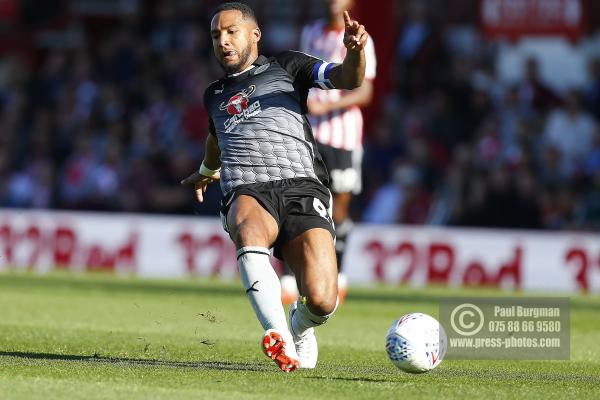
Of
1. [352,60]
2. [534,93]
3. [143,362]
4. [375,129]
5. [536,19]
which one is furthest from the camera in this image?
[375,129]

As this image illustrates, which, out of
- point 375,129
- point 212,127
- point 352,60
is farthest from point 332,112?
point 375,129

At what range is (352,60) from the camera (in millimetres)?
6516

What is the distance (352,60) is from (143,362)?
1.91 metres

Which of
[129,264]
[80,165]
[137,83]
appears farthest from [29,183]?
[129,264]

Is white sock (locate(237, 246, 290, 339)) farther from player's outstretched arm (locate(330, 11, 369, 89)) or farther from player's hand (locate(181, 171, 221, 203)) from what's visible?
player's hand (locate(181, 171, 221, 203))

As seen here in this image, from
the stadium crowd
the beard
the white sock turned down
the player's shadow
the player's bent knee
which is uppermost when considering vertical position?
the beard

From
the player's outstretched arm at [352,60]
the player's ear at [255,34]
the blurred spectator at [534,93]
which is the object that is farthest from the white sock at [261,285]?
the blurred spectator at [534,93]

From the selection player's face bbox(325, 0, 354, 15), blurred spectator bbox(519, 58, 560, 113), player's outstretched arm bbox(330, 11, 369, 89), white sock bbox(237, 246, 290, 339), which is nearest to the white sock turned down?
white sock bbox(237, 246, 290, 339)

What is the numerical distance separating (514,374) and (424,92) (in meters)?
12.8

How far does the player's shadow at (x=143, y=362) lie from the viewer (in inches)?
261

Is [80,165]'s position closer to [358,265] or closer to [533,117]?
[358,265]

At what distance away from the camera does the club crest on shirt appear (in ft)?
22.8

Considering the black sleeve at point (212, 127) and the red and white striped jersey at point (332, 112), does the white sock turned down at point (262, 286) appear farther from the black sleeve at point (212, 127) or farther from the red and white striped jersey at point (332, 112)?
the red and white striped jersey at point (332, 112)
